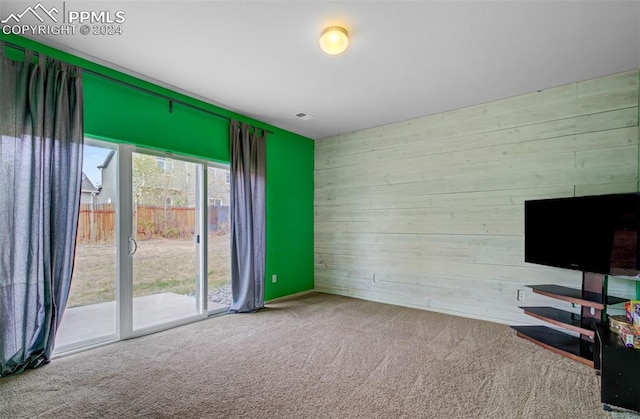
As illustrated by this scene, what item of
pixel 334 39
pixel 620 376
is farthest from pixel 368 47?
pixel 620 376

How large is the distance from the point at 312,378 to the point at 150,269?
2153mm

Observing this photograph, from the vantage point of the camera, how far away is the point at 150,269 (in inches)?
133

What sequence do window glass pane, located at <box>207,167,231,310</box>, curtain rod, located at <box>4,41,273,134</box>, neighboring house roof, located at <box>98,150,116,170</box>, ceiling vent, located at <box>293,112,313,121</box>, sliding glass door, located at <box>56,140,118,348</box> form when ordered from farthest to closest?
1. ceiling vent, located at <box>293,112,313,121</box>
2. window glass pane, located at <box>207,167,231,310</box>
3. neighboring house roof, located at <box>98,150,116,170</box>
4. sliding glass door, located at <box>56,140,118,348</box>
5. curtain rod, located at <box>4,41,273,134</box>

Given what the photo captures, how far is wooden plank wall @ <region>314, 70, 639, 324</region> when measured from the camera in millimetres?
3154

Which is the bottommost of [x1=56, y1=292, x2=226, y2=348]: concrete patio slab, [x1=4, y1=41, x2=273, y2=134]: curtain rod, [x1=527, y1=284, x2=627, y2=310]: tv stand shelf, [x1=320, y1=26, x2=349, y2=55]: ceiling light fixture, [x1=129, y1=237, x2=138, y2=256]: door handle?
[x1=56, y1=292, x2=226, y2=348]: concrete patio slab

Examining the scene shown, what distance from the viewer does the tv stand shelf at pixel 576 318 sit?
2.61m

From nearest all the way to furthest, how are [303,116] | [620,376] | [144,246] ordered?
[620,376] → [144,246] → [303,116]

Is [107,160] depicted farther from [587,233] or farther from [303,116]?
[587,233]

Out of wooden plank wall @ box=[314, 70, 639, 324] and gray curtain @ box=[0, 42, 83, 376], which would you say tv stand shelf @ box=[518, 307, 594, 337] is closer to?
wooden plank wall @ box=[314, 70, 639, 324]

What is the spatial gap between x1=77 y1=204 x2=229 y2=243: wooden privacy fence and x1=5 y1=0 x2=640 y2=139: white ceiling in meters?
1.38

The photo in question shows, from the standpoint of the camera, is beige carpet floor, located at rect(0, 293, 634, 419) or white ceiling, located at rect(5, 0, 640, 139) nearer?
beige carpet floor, located at rect(0, 293, 634, 419)

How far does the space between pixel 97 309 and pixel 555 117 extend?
5173 mm

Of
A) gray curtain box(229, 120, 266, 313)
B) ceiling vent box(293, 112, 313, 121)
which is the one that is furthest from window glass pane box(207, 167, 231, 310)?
ceiling vent box(293, 112, 313, 121)

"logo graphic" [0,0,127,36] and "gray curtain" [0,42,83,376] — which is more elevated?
"logo graphic" [0,0,127,36]
